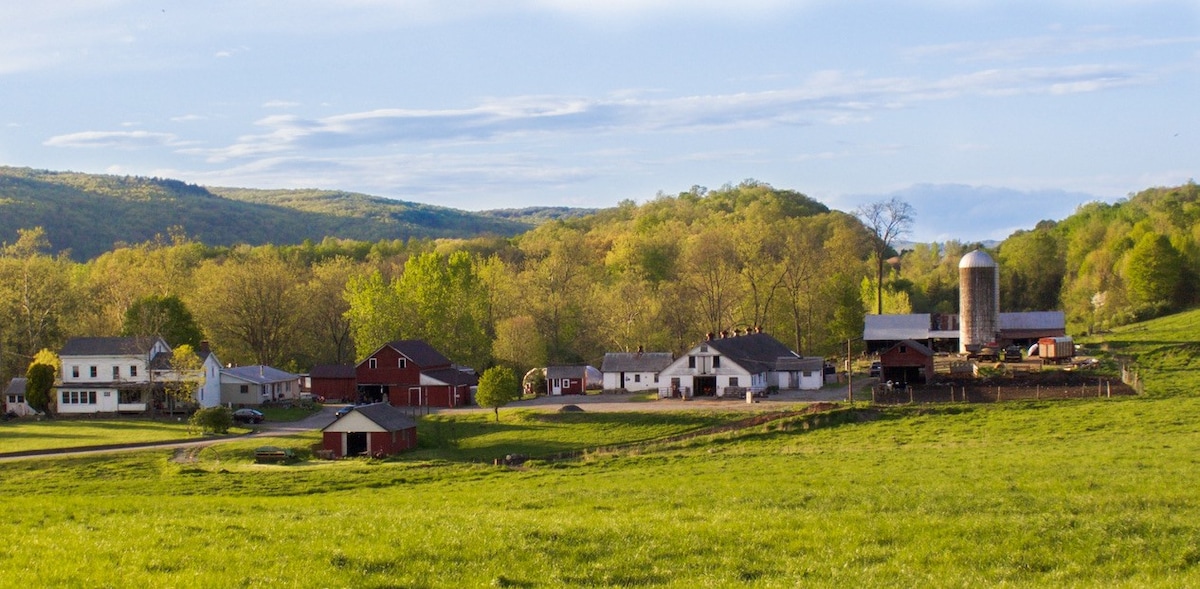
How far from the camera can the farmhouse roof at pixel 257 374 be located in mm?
70750

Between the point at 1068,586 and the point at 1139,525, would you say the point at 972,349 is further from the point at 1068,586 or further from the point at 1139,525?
the point at 1068,586

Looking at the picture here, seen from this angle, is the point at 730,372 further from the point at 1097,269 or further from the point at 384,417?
the point at 1097,269

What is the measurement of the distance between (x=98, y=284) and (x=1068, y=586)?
87.1 meters

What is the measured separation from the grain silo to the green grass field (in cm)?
2477

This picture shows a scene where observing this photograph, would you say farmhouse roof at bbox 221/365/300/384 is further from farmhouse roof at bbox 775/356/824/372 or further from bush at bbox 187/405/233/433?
farmhouse roof at bbox 775/356/824/372

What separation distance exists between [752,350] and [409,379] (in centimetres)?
2151

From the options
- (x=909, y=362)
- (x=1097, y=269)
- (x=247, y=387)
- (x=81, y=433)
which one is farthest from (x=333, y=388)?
(x=1097, y=269)

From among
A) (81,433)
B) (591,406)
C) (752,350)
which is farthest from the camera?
(752,350)

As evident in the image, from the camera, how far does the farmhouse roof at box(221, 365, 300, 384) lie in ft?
232

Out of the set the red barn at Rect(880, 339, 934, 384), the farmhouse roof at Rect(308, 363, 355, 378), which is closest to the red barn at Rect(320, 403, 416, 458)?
the farmhouse roof at Rect(308, 363, 355, 378)

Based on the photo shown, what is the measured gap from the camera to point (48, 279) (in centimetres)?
7838

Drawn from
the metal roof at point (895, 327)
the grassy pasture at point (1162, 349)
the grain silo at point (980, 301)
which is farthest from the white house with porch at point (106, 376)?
the grassy pasture at point (1162, 349)

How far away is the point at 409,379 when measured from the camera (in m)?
71.8

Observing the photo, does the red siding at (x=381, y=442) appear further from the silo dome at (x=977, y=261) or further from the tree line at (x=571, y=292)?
the silo dome at (x=977, y=261)
